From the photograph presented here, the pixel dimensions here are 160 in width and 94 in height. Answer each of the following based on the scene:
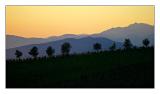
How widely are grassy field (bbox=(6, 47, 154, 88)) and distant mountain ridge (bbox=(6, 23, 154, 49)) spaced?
6.7 inches

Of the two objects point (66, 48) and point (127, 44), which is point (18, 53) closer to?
point (66, 48)

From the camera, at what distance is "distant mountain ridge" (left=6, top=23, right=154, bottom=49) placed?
13.9m

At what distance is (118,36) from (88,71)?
0.60 meters

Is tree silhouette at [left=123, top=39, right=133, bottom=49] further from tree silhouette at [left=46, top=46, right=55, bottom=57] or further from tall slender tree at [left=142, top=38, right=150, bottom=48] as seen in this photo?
tree silhouette at [left=46, top=46, right=55, bottom=57]

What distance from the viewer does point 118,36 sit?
1391 cm

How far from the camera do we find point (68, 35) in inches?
548

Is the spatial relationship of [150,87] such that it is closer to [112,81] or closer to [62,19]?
[112,81]

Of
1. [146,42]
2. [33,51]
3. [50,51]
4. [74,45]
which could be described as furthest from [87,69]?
[146,42]

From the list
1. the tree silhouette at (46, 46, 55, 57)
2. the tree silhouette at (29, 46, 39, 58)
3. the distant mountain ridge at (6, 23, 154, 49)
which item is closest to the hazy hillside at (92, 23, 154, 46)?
the distant mountain ridge at (6, 23, 154, 49)

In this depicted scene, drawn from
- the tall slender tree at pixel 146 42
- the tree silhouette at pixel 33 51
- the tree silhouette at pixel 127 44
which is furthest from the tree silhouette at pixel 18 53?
the tall slender tree at pixel 146 42

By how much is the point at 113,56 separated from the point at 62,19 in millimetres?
821

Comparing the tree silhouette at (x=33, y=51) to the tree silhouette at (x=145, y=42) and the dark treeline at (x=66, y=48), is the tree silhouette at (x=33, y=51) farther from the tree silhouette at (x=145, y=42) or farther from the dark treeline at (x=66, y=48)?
the tree silhouette at (x=145, y=42)

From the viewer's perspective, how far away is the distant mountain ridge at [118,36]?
1387 cm

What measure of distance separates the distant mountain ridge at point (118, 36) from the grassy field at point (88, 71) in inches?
6.7
